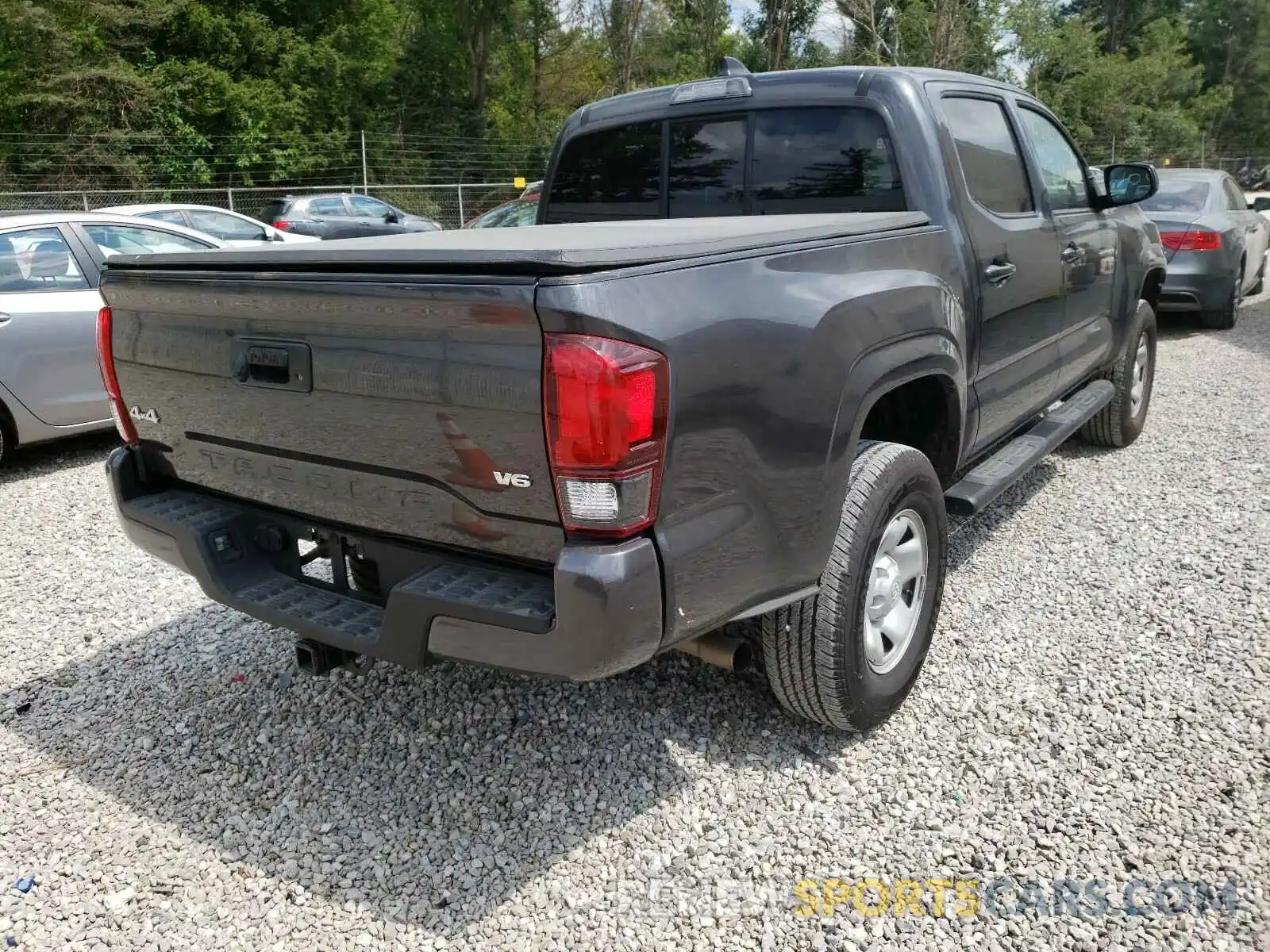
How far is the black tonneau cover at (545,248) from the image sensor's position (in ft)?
6.77

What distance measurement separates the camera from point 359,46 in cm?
3067

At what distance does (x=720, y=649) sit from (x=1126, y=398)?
4066 millimetres

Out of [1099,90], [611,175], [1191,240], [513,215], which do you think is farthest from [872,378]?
[1099,90]

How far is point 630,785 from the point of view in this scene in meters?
2.90

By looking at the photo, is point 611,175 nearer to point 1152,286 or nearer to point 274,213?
point 1152,286

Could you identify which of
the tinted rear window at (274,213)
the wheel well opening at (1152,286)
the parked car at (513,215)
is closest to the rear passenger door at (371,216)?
the tinted rear window at (274,213)

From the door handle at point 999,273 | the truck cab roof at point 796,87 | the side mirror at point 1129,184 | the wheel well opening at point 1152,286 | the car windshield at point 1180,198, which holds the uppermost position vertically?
the truck cab roof at point 796,87

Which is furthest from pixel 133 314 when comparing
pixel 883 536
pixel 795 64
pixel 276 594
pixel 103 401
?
pixel 795 64

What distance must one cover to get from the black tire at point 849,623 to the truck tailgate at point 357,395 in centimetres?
87

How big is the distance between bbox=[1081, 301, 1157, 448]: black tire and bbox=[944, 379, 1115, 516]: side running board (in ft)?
0.89

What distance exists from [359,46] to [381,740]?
3200 centimetres

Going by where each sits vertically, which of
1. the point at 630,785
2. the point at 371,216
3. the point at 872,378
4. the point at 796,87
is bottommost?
the point at 371,216

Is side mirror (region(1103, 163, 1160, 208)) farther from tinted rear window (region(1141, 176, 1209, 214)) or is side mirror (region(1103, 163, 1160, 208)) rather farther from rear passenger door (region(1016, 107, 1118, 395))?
tinted rear window (region(1141, 176, 1209, 214))

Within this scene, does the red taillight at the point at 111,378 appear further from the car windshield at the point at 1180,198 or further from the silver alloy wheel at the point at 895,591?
the car windshield at the point at 1180,198
